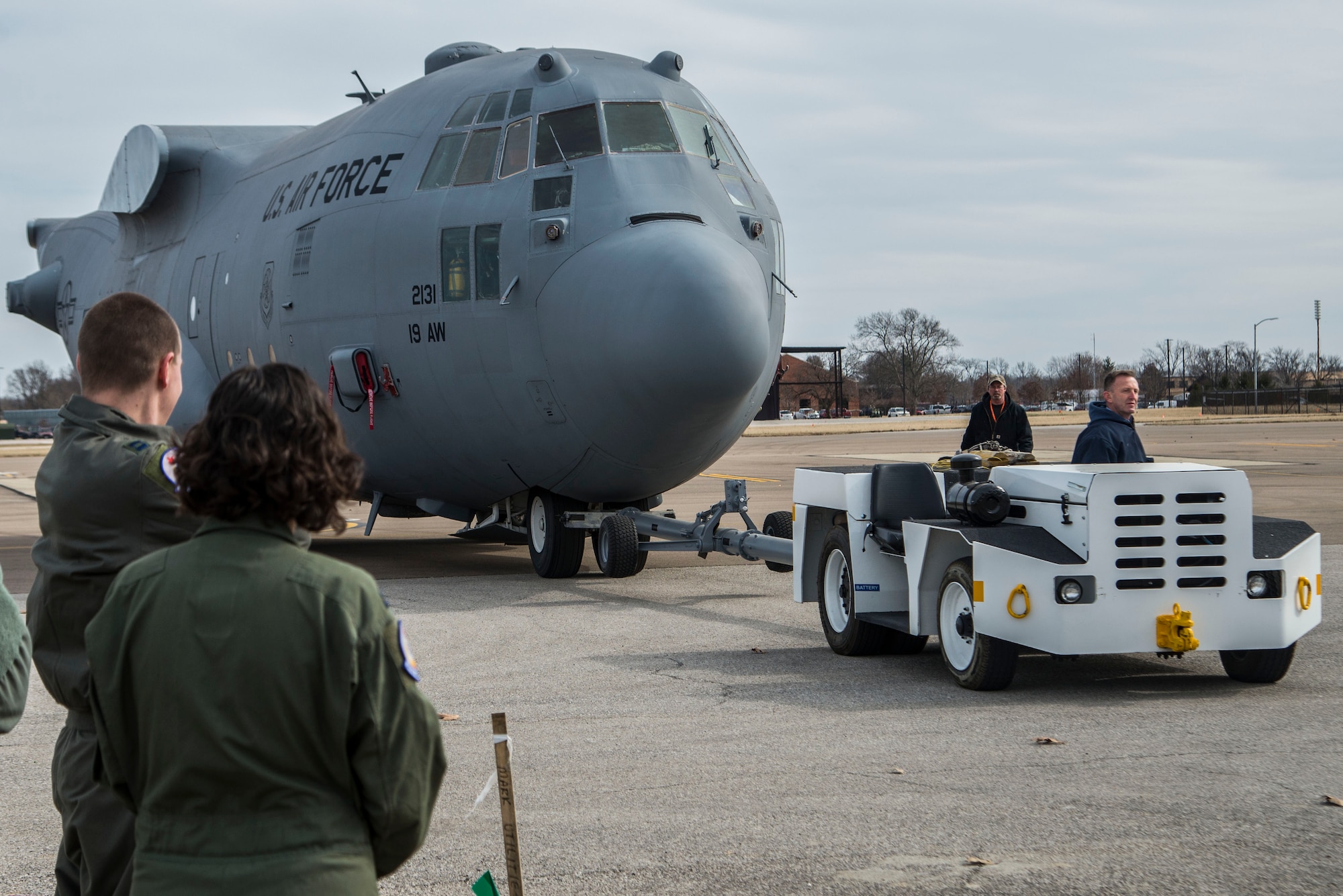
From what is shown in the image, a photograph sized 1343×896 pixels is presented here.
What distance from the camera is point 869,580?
9164 mm

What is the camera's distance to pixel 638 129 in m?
12.0

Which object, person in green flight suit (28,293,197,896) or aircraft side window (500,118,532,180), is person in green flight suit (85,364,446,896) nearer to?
person in green flight suit (28,293,197,896)

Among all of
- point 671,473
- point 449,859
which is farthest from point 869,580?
point 449,859

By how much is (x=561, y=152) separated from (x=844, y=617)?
16.0 feet

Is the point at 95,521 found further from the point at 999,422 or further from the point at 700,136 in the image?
the point at 999,422

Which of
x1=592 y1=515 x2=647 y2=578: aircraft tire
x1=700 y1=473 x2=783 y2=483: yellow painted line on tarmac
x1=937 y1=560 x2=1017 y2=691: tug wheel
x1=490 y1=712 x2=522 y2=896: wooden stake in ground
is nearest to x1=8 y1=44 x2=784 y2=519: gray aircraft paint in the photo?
Result: x1=592 y1=515 x2=647 y2=578: aircraft tire

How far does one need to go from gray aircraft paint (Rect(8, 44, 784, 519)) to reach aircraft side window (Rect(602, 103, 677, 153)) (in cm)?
8

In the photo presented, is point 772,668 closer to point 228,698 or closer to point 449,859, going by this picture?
point 449,859

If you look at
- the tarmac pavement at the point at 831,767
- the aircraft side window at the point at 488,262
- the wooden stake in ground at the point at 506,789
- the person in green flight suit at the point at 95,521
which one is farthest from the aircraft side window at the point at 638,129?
the wooden stake in ground at the point at 506,789

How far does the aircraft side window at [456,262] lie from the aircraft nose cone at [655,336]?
3.23 ft

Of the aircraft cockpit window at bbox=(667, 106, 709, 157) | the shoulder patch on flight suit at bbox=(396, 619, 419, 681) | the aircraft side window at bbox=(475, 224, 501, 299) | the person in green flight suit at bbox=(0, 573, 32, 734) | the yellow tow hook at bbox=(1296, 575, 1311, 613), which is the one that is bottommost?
the yellow tow hook at bbox=(1296, 575, 1311, 613)

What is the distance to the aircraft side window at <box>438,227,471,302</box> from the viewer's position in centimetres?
1209

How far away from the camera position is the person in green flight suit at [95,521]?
3.47 m

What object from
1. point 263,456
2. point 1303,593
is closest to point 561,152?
point 1303,593
